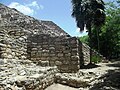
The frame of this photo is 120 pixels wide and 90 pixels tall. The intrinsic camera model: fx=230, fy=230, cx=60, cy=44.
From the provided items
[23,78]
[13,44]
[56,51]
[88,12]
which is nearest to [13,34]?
[13,44]

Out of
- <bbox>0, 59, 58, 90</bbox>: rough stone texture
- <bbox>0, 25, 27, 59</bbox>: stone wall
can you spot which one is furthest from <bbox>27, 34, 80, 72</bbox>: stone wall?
<bbox>0, 59, 58, 90</bbox>: rough stone texture

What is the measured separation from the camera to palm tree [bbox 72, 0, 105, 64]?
→ 18.2 meters

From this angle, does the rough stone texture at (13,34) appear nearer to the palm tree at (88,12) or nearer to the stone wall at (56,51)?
the stone wall at (56,51)

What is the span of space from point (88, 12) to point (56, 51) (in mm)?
6931

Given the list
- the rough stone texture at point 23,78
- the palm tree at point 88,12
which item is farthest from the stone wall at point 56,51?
the palm tree at point 88,12

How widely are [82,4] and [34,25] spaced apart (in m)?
4.60

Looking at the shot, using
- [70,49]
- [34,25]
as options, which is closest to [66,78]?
[70,49]

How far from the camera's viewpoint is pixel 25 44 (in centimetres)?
1217

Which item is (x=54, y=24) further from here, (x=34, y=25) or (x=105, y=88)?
(x=105, y=88)

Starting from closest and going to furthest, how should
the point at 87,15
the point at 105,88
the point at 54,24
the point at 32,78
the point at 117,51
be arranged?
the point at 32,78 < the point at 105,88 < the point at 87,15 < the point at 54,24 < the point at 117,51

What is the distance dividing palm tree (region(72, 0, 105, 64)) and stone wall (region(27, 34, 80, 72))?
21.5ft

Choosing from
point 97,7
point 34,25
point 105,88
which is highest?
point 97,7

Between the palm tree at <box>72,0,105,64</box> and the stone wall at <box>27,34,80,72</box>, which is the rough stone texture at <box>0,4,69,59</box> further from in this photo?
the palm tree at <box>72,0,105,64</box>

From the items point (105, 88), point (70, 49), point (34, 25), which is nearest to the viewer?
point (105, 88)
